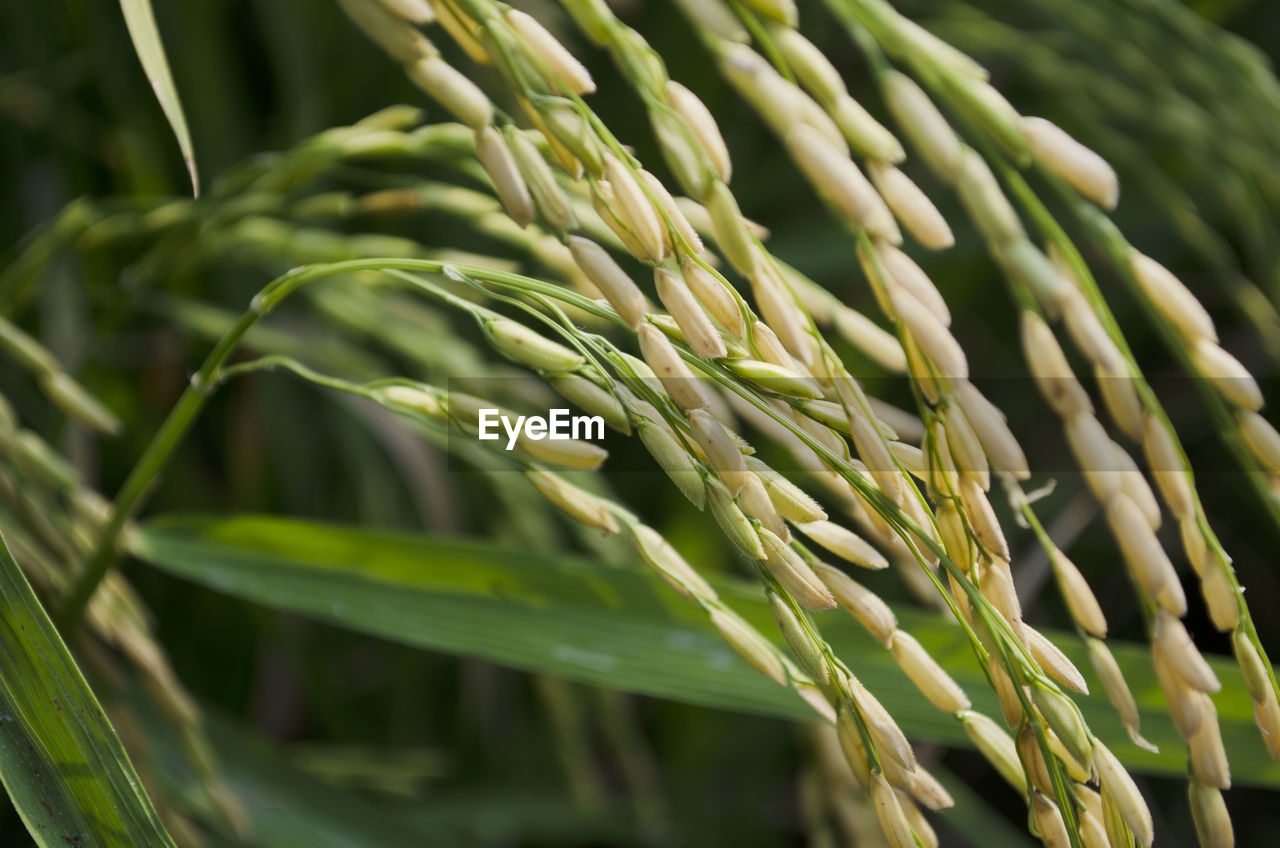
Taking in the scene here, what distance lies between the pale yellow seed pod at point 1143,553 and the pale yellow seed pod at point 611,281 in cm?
18

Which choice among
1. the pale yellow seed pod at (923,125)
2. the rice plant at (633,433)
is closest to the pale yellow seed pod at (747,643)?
the rice plant at (633,433)

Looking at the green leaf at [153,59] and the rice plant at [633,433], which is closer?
the rice plant at [633,433]

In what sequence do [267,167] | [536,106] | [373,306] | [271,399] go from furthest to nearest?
1. [271,399]
2. [373,306]
3. [267,167]
4. [536,106]

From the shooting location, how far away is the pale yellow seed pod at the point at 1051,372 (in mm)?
323

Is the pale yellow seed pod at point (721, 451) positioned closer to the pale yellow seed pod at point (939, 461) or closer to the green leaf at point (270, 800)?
the pale yellow seed pod at point (939, 461)

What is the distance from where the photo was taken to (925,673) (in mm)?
390

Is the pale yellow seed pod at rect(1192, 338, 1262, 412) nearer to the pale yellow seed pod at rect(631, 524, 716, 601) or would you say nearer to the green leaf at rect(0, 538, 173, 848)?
the pale yellow seed pod at rect(631, 524, 716, 601)

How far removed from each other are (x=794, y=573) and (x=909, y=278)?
0.38 ft

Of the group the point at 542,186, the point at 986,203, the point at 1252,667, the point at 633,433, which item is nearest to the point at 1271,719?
the point at 1252,667

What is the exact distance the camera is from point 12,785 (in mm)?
392

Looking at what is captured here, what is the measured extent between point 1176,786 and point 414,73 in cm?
118

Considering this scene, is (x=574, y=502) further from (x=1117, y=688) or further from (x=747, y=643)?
A: (x=1117, y=688)

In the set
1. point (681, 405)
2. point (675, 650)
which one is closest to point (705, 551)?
point (675, 650)

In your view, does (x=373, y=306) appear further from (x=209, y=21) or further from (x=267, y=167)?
(x=209, y=21)
